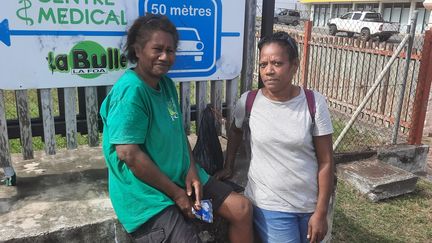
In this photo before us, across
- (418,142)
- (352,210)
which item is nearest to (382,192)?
(352,210)

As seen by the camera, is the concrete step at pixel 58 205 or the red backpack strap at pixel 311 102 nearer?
the concrete step at pixel 58 205

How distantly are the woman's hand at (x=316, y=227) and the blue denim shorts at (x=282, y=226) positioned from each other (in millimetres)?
50

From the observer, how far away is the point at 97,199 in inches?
92.2

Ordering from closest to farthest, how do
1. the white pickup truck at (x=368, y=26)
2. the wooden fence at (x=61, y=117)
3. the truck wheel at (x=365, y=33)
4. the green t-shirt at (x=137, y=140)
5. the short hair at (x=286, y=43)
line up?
the green t-shirt at (x=137, y=140)
the short hair at (x=286, y=43)
the wooden fence at (x=61, y=117)
the white pickup truck at (x=368, y=26)
the truck wheel at (x=365, y=33)

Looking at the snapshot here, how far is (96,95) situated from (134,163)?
844mm

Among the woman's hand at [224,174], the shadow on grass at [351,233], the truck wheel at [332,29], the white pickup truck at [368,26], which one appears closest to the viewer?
the woman's hand at [224,174]

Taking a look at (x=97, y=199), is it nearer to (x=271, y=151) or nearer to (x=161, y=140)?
(x=161, y=140)

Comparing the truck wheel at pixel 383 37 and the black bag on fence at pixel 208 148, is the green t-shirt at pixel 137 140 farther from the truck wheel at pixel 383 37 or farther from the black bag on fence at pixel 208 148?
the truck wheel at pixel 383 37

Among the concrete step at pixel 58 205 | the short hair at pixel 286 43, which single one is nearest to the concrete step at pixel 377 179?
the short hair at pixel 286 43

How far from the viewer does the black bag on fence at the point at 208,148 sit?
2.66 meters

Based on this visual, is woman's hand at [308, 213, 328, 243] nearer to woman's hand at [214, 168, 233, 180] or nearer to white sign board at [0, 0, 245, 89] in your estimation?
woman's hand at [214, 168, 233, 180]

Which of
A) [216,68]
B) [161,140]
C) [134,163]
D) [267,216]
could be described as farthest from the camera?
[216,68]

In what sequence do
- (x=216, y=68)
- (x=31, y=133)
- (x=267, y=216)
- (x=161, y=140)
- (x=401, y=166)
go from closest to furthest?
1. (x=161, y=140)
2. (x=267, y=216)
3. (x=31, y=133)
4. (x=216, y=68)
5. (x=401, y=166)

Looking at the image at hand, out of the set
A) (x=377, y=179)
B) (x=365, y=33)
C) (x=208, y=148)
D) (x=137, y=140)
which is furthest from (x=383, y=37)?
(x=137, y=140)
